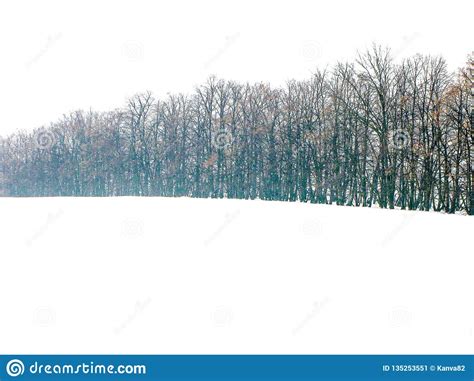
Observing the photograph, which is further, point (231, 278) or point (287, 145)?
point (287, 145)

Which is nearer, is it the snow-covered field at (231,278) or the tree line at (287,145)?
the snow-covered field at (231,278)

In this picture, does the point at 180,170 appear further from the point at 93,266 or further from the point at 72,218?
the point at 93,266

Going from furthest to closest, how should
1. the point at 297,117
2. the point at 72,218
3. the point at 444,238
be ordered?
the point at 297,117 → the point at 72,218 → the point at 444,238

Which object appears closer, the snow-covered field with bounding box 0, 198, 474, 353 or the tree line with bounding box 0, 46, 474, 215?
the snow-covered field with bounding box 0, 198, 474, 353

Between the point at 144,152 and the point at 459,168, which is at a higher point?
the point at 144,152

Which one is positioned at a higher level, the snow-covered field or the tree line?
the tree line

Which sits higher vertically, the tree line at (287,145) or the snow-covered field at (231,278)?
the tree line at (287,145)

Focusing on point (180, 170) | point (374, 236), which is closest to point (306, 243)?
point (374, 236)

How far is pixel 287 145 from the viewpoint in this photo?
49.9 meters

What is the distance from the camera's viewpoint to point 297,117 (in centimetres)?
4997

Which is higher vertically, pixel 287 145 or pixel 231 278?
pixel 287 145

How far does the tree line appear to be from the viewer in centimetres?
3575

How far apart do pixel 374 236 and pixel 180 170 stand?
47411 mm

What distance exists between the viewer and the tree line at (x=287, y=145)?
117ft
